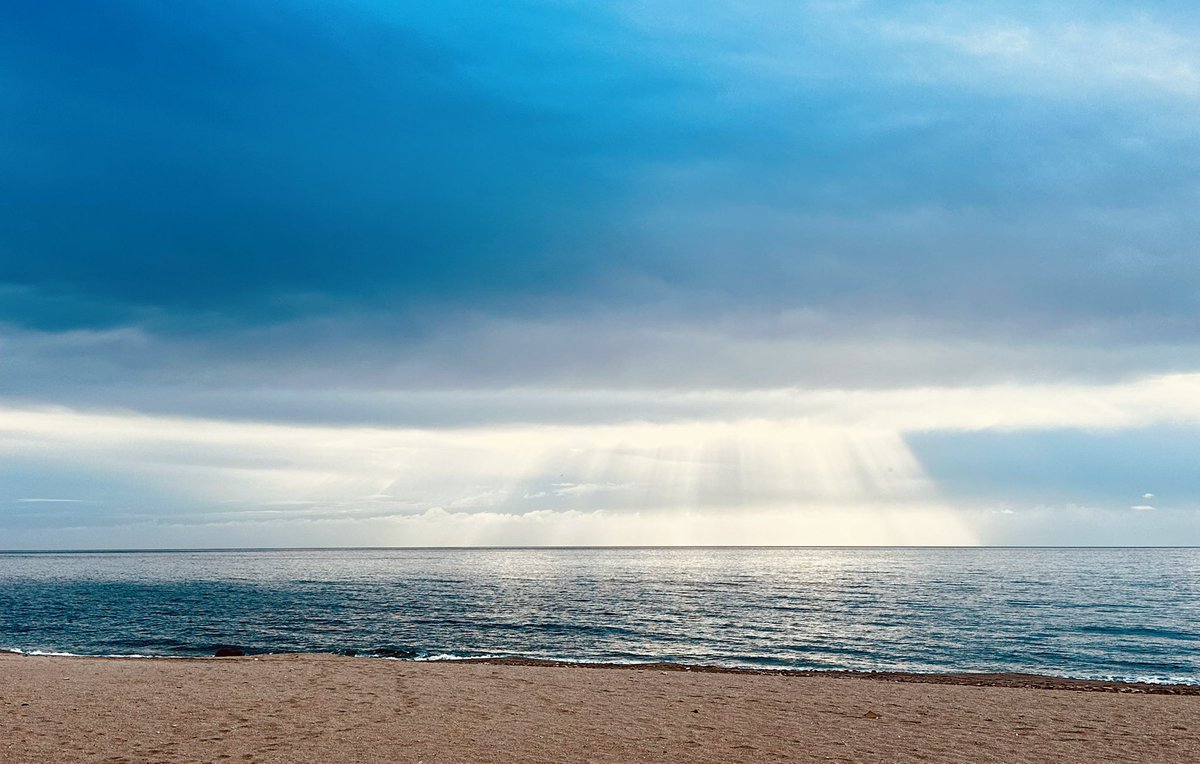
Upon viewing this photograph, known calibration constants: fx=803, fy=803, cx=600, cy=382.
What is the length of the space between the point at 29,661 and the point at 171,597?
64321mm

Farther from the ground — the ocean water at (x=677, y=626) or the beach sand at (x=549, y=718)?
the beach sand at (x=549, y=718)

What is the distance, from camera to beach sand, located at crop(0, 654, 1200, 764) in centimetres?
1712

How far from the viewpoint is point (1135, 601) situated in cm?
7894

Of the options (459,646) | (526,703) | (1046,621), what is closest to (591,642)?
(459,646)

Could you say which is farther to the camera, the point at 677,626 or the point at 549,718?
the point at 677,626

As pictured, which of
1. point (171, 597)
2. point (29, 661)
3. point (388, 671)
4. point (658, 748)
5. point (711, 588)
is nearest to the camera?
point (658, 748)

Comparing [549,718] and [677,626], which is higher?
[549,718]

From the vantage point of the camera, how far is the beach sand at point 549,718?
56.2ft

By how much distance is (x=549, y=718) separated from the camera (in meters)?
20.5

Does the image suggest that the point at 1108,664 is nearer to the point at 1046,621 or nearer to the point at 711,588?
the point at 1046,621

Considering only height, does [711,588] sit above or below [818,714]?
below

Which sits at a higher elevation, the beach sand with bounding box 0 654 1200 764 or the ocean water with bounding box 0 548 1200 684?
the beach sand with bounding box 0 654 1200 764

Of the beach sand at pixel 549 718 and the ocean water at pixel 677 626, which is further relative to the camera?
the ocean water at pixel 677 626

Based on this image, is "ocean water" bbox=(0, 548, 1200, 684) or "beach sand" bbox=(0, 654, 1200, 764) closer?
"beach sand" bbox=(0, 654, 1200, 764)
